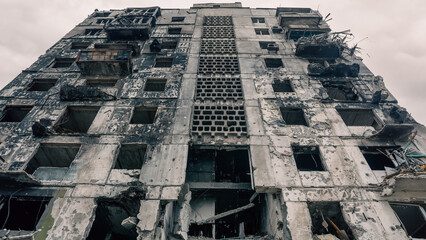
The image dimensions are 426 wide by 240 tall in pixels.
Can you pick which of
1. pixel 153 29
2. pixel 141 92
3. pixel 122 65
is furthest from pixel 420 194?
pixel 153 29

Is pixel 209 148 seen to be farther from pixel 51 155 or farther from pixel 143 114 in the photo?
pixel 51 155

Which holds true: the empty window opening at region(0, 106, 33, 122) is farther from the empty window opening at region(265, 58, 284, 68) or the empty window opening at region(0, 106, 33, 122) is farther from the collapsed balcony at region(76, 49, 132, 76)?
the empty window opening at region(265, 58, 284, 68)

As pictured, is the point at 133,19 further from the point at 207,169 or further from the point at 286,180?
the point at 286,180

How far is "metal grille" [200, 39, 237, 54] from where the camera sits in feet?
56.9

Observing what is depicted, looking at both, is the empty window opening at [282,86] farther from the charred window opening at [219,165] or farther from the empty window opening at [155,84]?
the empty window opening at [155,84]

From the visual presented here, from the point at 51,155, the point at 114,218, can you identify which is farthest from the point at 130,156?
the point at 51,155

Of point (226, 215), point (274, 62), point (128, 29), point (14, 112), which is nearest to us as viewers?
point (226, 215)

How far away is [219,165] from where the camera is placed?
41.3 feet

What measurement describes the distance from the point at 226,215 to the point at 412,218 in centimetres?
826

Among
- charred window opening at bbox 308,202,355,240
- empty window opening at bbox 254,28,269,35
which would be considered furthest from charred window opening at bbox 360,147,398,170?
empty window opening at bbox 254,28,269,35

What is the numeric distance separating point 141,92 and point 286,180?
1015cm

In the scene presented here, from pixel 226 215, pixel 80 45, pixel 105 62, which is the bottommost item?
pixel 226 215

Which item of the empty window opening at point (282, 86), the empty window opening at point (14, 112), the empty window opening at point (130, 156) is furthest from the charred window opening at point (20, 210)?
the empty window opening at point (282, 86)

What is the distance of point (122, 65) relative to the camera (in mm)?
14305
